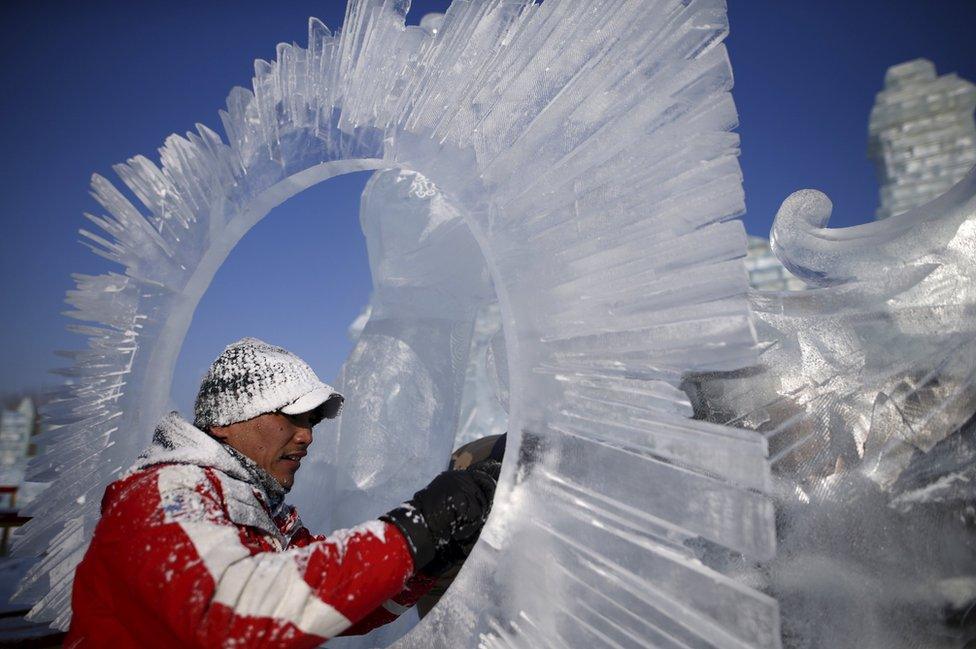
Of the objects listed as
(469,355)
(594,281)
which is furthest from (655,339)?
(469,355)

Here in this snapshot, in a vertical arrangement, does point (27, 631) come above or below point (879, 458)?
below

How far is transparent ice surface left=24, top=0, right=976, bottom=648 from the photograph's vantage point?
3.18ft

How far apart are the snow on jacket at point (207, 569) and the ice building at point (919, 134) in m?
14.1

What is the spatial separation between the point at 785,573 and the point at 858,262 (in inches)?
32.8

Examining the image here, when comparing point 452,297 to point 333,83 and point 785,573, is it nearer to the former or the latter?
point 333,83

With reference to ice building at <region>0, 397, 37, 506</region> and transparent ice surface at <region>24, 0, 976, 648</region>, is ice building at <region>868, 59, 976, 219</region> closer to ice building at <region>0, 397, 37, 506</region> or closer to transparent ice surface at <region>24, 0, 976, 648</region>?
transparent ice surface at <region>24, 0, 976, 648</region>

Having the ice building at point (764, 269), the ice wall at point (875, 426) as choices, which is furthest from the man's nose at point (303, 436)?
the ice building at point (764, 269)

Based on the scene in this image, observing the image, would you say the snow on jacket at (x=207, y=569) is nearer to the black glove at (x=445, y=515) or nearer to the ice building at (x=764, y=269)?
the black glove at (x=445, y=515)

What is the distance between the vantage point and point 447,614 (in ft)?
3.63

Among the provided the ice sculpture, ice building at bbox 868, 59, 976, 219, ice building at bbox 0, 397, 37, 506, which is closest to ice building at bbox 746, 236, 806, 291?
ice building at bbox 868, 59, 976, 219

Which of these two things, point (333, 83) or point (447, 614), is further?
point (333, 83)

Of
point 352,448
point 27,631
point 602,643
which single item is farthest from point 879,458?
point 27,631

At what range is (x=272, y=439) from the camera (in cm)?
142

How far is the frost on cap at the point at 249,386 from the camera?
4.51 feet
